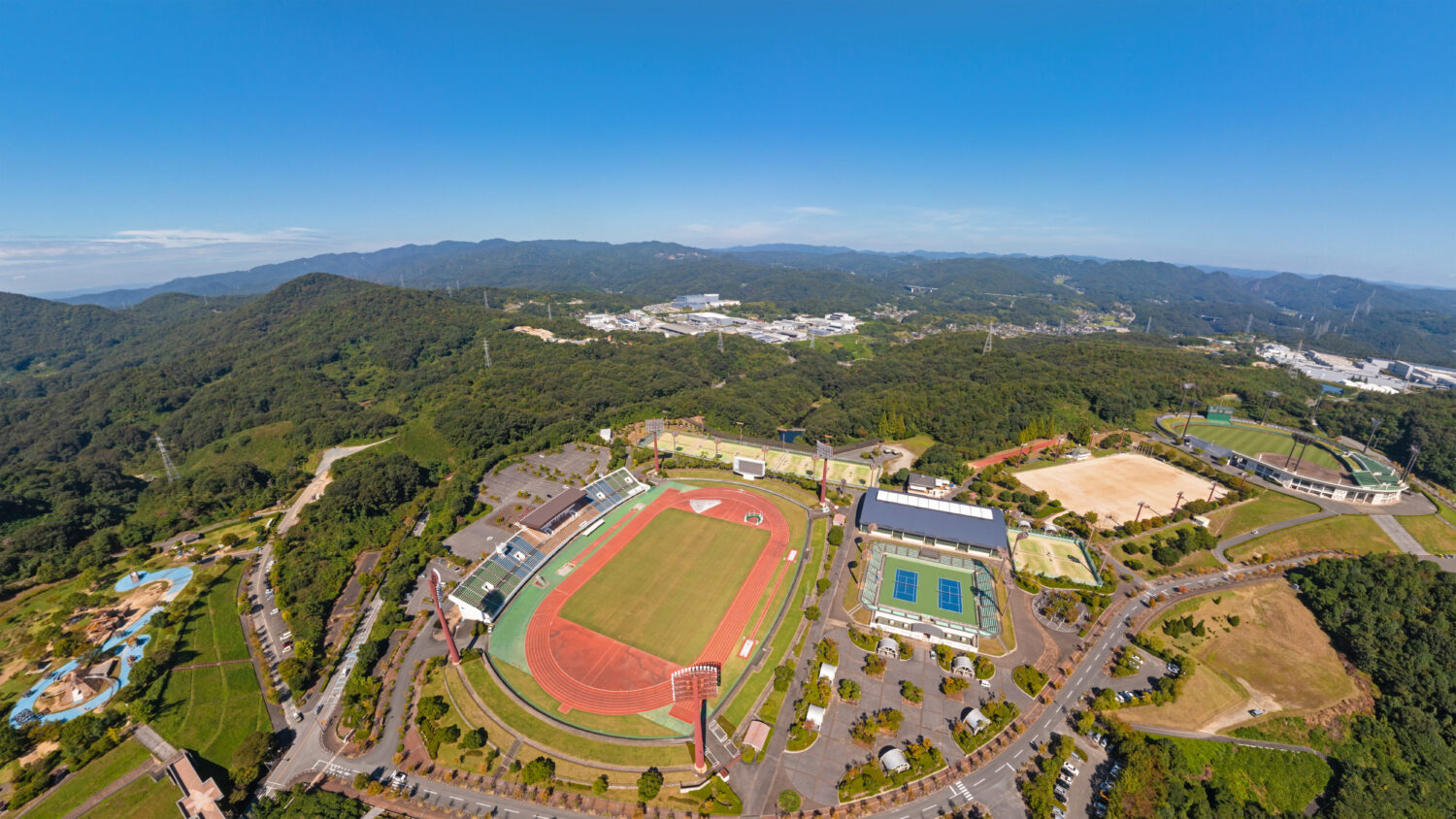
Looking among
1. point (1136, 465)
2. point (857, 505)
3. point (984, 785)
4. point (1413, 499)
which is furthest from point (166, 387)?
point (1413, 499)

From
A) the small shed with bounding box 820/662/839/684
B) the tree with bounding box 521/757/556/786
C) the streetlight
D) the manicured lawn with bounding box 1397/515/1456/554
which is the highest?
the streetlight

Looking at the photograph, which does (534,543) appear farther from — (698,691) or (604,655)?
(698,691)

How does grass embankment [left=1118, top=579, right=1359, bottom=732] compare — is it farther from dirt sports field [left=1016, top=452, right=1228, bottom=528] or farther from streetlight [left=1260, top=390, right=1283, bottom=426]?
streetlight [left=1260, top=390, right=1283, bottom=426]

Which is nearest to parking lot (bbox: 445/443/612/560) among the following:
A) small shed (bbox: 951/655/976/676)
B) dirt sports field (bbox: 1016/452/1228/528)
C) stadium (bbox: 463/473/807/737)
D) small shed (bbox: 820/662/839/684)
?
stadium (bbox: 463/473/807/737)

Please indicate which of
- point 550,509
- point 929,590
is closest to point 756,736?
point 929,590

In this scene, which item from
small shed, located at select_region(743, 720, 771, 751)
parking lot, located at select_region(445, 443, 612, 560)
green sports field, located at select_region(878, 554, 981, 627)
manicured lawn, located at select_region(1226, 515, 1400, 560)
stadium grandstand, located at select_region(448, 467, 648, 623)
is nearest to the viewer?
small shed, located at select_region(743, 720, 771, 751)

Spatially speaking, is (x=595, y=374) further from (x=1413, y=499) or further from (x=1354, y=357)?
(x=1354, y=357)
